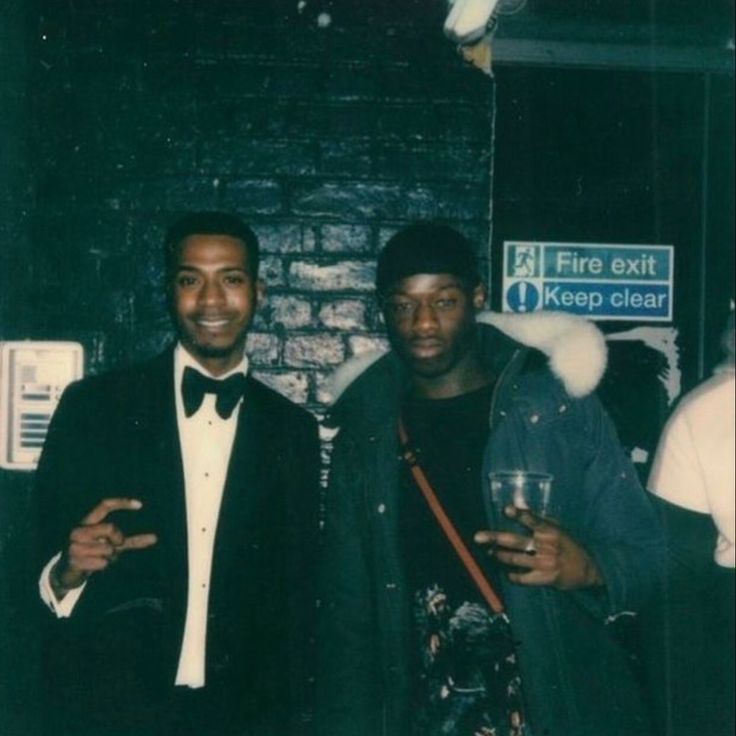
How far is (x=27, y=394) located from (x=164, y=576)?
98 cm

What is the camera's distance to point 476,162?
3803 mm

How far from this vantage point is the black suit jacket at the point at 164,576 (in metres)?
3.01

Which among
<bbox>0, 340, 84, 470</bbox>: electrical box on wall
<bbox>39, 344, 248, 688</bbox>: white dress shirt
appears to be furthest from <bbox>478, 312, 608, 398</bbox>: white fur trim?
<bbox>0, 340, 84, 470</bbox>: electrical box on wall

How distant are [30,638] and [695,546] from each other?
247 centimetres

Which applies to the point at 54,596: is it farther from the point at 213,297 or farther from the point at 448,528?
the point at 448,528

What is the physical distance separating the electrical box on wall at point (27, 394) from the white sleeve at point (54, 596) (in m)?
0.69

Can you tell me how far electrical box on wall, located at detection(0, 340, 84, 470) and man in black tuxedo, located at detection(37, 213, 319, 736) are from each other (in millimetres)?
404

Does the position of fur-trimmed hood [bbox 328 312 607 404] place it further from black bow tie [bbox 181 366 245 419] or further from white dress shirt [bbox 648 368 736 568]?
white dress shirt [bbox 648 368 736 568]

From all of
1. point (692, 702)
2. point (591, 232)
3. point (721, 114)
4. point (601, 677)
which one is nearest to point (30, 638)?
point (601, 677)

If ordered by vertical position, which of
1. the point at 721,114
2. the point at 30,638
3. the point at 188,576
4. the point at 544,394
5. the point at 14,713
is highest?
the point at 721,114

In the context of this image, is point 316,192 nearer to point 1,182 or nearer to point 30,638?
point 1,182

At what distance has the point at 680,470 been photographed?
2.54 meters

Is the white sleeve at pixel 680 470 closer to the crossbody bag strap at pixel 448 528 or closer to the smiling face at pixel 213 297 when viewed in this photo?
the crossbody bag strap at pixel 448 528

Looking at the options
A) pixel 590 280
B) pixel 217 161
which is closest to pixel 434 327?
pixel 590 280
